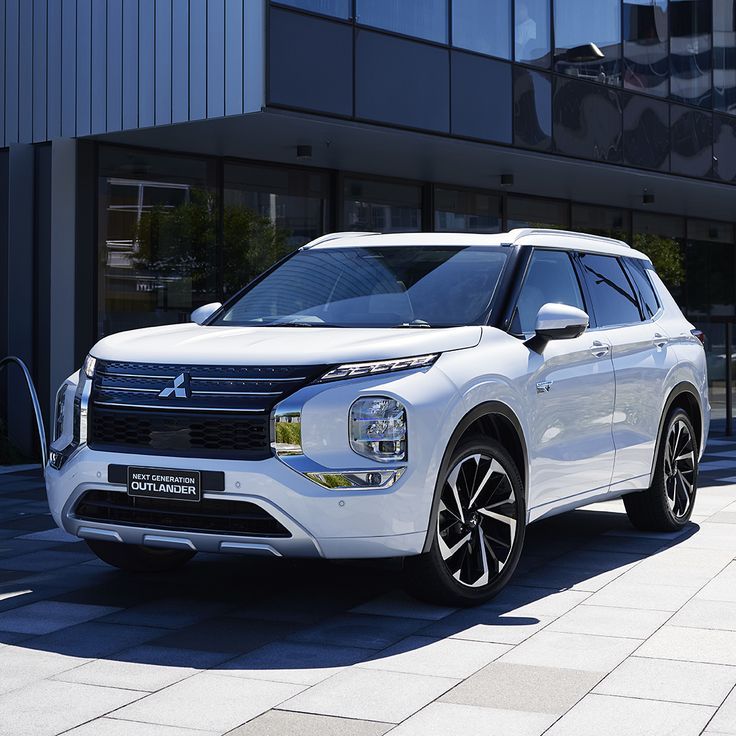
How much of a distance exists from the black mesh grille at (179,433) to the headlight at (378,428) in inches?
15.6

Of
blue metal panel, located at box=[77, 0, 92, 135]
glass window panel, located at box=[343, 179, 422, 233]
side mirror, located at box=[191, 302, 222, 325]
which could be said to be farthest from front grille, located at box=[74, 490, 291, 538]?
glass window panel, located at box=[343, 179, 422, 233]

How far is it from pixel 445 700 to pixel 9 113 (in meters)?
11.6

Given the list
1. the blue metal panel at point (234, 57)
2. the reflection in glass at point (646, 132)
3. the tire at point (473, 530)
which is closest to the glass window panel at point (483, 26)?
the reflection in glass at point (646, 132)

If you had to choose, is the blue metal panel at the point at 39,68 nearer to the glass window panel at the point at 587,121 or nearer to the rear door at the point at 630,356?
the glass window panel at the point at 587,121

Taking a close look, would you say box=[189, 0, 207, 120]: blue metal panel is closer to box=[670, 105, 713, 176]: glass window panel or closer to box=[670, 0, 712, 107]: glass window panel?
box=[670, 105, 713, 176]: glass window panel

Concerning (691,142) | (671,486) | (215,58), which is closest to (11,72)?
(215,58)

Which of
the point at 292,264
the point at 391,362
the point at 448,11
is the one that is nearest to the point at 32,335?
the point at 448,11

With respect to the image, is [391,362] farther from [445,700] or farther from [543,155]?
[543,155]

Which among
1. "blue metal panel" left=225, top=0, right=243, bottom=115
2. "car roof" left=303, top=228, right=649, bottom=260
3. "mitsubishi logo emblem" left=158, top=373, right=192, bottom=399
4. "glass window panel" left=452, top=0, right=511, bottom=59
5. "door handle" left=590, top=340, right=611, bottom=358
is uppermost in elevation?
"glass window panel" left=452, top=0, right=511, bottom=59

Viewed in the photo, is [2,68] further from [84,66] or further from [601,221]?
[601,221]

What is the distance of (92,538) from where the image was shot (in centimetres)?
628

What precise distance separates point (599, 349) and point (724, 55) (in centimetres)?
1488

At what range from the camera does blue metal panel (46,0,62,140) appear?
14.2 meters

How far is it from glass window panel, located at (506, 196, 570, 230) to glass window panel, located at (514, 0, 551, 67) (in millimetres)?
3513
